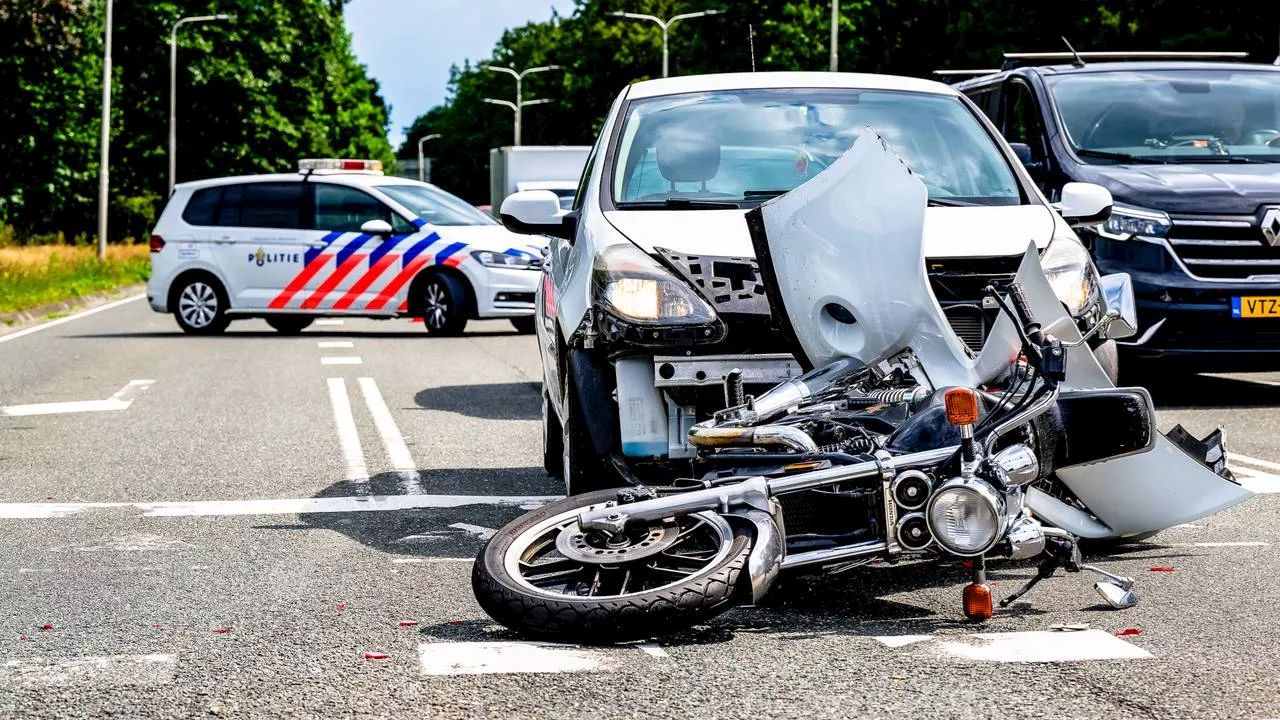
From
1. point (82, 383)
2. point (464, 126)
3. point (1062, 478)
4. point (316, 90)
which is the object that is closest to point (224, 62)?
point (316, 90)

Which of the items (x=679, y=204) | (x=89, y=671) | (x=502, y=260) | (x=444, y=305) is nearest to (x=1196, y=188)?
(x=679, y=204)

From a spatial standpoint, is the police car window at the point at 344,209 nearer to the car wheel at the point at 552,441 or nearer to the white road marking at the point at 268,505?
the car wheel at the point at 552,441

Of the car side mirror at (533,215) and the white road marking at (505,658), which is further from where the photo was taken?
the car side mirror at (533,215)

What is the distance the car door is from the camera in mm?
20312

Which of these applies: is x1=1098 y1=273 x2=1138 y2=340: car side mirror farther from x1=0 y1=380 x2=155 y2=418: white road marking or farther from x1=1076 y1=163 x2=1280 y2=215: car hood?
x1=0 y1=380 x2=155 y2=418: white road marking

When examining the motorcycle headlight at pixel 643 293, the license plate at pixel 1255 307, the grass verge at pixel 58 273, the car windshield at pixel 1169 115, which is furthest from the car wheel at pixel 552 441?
the grass verge at pixel 58 273

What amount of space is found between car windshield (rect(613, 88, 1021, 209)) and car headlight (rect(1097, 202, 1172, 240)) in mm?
3850

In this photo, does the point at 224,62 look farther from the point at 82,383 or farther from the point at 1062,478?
the point at 1062,478

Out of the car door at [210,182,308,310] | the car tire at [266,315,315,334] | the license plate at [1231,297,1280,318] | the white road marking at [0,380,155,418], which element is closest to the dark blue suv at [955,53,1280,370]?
the license plate at [1231,297,1280,318]

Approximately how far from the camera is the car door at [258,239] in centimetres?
2031

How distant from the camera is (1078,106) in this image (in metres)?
12.4

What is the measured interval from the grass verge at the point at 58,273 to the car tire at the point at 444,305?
7.02m

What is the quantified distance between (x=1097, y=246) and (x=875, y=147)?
628 cm

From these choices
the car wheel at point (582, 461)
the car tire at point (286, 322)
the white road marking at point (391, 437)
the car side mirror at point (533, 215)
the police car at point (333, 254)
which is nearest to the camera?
the car wheel at point (582, 461)
